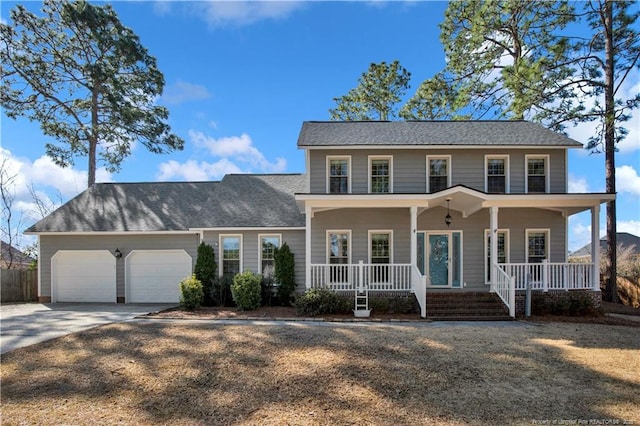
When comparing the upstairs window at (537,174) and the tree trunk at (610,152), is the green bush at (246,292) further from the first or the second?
the tree trunk at (610,152)

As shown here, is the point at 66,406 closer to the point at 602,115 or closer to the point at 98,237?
the point at 98,237

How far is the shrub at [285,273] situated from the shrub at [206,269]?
2.29 meters

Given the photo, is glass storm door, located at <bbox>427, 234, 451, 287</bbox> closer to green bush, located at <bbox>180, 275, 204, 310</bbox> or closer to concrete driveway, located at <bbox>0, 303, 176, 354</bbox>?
green bush, located at <bbox>180, 275, 204, 310</bbox>

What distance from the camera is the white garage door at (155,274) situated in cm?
1461

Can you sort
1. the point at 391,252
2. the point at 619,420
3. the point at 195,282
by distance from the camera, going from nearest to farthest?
the point at 619,420 → the point at 195,282 → the point at 391,252

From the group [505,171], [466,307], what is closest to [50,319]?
[466,307]

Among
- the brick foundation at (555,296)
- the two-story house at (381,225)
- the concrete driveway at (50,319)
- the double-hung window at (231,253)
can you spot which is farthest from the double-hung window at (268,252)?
the brick foundation at (555,296)

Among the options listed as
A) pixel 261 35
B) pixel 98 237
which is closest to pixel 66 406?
pixel 98 237

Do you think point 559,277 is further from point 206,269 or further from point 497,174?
point 206,269

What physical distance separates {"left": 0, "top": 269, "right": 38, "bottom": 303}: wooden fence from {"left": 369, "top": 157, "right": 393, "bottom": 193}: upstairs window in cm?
1486

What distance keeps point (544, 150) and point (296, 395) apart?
42.0 feet

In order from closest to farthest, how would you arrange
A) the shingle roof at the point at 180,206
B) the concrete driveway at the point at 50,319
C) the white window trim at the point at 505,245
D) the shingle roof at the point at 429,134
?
1. the concrete driveway at the point at 50,319
2. the white window trim at the point at 505,245
3. the shingle roof at the point at 429,134
4. the shingle roof at the point at 180,206

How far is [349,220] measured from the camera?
1336 cm

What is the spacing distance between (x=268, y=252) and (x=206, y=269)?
89.0 inches
